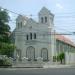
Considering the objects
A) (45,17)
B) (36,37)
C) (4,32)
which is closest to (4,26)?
(4,32)

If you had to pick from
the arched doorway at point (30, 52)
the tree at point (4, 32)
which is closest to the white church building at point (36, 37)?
the arched doorway at point (30, 52)

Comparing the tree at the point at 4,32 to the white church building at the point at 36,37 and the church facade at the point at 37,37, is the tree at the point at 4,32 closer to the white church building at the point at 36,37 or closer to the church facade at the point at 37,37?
the church facade at the point at 37,37

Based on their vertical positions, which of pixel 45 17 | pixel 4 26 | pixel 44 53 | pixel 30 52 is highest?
pixel 45 17

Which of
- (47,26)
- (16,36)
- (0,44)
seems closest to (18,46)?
(16,36)

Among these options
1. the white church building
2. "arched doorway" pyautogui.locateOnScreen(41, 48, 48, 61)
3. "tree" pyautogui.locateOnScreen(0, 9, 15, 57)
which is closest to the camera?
"tree" pyautogui.locateOnScreen(0, 9, 15, 57)

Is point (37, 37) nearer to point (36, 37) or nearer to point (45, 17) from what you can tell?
point (36, 37)

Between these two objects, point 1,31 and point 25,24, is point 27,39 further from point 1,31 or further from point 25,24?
point 1,31

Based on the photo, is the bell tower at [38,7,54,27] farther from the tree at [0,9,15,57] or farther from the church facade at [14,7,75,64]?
the tree at [0,9,15,57]

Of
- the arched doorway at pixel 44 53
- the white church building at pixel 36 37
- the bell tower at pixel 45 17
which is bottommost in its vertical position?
the arched doorway at pixel 44 53

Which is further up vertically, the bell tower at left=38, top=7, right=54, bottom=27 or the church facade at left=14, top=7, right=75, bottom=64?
Result: the bell tower at left=38, top=7, right=54, bottom=27

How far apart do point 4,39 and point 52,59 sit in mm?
13459

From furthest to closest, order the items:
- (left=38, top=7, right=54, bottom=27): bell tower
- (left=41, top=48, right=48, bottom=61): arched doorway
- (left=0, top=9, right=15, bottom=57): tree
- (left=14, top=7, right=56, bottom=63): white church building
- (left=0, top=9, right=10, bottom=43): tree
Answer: (left=38, top=7, right=54, bottom=27): bell tower, (left=14, top=7, right=56, bottom=63): white church building, (left=41, top=48, right=48, bottom=61): arched doorway, (left=0, top=9, right=10, bottom=43): tree, (left=0, top=9, right=15, bottom=57): tree

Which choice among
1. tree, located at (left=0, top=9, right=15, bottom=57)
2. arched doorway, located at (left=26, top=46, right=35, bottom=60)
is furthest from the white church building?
tree, located at (left=0, top=9, right=15, bottom=57)

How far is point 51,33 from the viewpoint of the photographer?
79000mm
